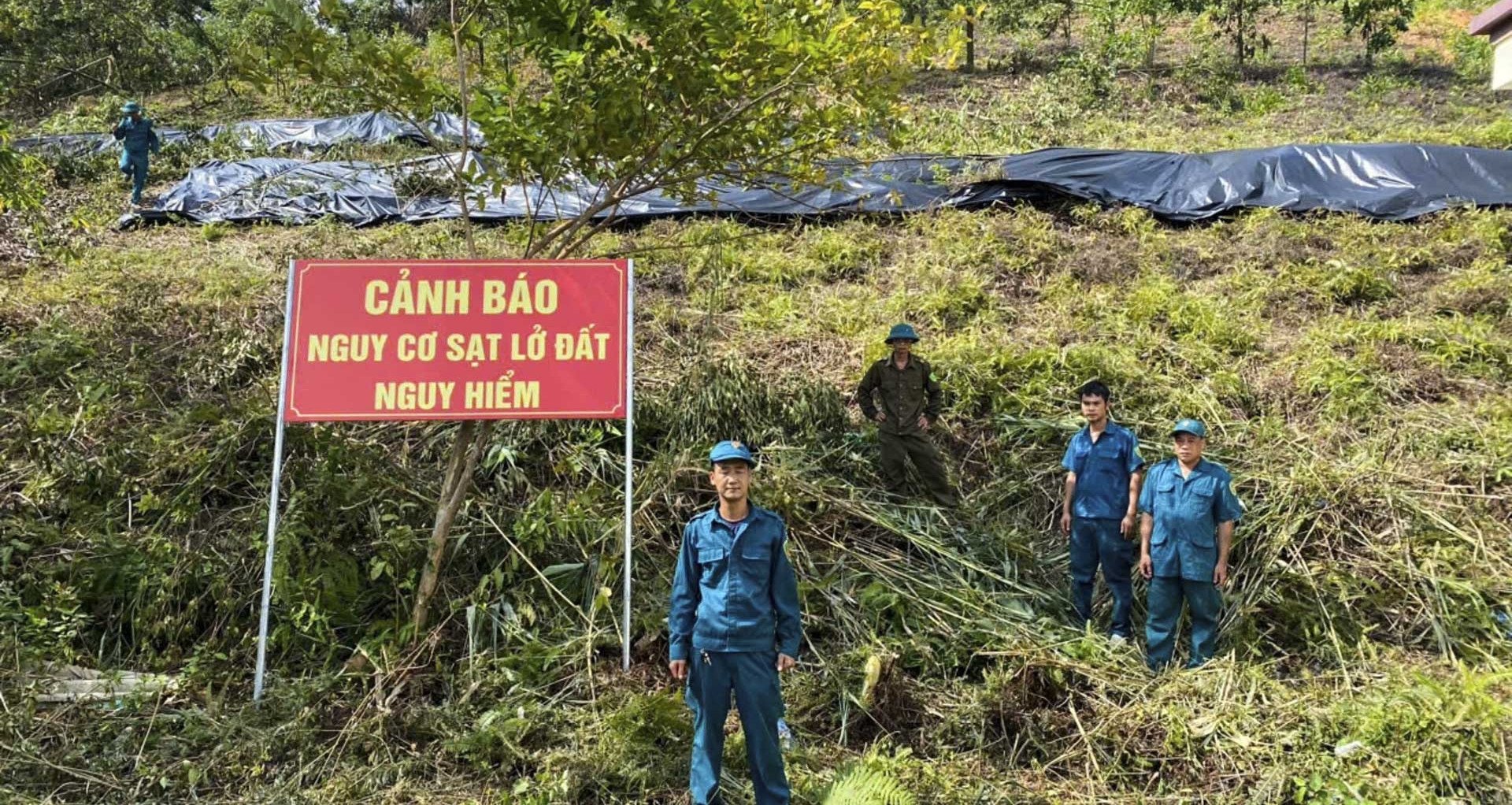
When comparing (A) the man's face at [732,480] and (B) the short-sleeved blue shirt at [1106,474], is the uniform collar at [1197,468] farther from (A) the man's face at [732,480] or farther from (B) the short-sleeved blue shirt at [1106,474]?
(A) the man's face at [732,480]

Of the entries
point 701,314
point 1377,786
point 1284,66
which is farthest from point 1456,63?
point 1377,786

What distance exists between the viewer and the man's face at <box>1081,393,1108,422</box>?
4672mm

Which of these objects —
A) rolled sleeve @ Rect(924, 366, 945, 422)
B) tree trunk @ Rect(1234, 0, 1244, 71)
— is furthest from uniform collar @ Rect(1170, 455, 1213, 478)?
tree trunk @ Rect(1234, 0, 1244, 71)

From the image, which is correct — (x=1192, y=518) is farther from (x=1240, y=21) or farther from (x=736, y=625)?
(x=1240, y=21)

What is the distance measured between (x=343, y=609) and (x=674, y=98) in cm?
298

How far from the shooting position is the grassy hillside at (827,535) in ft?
12.4

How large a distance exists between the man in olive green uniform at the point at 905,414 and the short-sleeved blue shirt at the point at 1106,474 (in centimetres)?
106

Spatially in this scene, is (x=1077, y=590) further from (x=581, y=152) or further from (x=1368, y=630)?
(x=581, y=152)

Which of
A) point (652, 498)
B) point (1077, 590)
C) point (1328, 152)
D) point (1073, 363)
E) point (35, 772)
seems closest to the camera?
point (35, 772)

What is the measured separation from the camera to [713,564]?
3.37 metres

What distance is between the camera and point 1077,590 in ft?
16.1

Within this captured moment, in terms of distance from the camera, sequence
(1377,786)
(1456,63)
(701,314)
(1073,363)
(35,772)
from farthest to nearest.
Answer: (1456,63) < (701,314) < (1073,363) < (35,772) < (1377,786)

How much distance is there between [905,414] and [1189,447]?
1716mm

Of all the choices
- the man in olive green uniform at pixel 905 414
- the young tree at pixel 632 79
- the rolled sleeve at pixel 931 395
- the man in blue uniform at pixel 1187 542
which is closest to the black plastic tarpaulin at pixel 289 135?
the young tree at pixel 632 79
